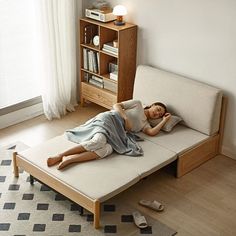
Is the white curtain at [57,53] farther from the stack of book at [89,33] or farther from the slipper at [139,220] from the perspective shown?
the slipper at [139,220]

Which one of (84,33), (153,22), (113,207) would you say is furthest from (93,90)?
(113,207)

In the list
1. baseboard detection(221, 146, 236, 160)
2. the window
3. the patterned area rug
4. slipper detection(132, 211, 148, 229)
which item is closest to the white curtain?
the window

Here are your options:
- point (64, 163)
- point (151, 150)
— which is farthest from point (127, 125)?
point (64, 163)

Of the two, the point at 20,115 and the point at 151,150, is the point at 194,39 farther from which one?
the point at 20,115

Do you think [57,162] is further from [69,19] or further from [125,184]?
[69,19]

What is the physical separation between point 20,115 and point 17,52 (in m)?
0.64

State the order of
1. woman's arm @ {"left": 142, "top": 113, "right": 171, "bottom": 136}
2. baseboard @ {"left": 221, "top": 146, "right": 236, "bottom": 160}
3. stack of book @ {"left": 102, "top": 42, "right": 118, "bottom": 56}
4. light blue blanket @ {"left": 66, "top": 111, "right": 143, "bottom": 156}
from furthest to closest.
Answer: stack of book @ {"left": 102, "top": 42, "right": 118, "bottom": 56}
baseboard @ {"left": 221, "top": 146, "right": 236, "bottom": 160}
woman's arm @ {"left": 142, "top": 113, "right": 171, "bottom": 136}
light blue blanket @ {"left": 66, "top": 111, "right": 143, "bottom": 156}

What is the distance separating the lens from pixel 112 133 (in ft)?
13.2

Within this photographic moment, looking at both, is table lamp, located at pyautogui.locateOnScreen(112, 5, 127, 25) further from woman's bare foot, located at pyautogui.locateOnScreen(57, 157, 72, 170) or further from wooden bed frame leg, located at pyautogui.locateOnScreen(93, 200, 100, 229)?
wooden bed frame leg, located at pyautogui.locateOnScreen(93, 200, 100, 229)

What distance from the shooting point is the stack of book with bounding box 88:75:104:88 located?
5.16 meters

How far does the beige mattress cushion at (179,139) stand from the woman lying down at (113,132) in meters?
0.07

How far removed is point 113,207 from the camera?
12.4 feet

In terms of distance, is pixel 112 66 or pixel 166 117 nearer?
pixel 166 117

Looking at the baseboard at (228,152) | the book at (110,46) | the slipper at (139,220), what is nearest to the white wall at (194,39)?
the baseboard at (228,152)
